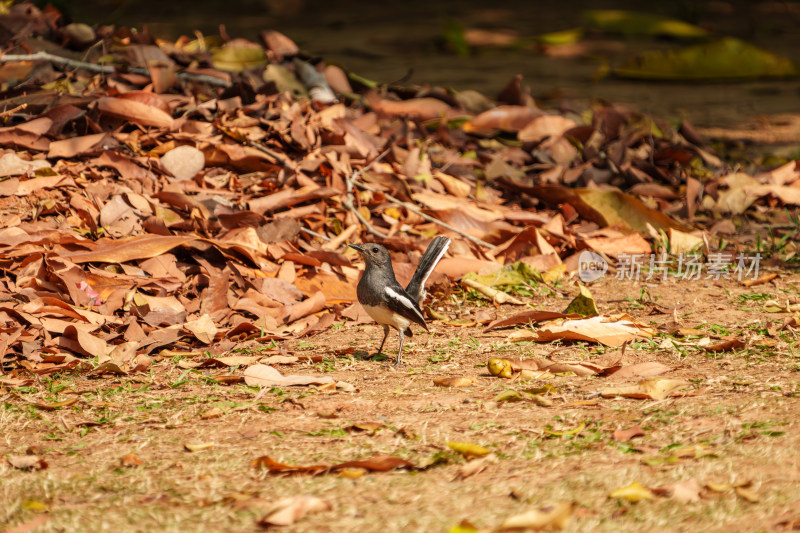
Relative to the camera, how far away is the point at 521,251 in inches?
181

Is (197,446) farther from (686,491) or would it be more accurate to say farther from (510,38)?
(510,38)

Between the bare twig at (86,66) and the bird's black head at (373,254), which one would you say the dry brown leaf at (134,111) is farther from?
the bird's black head at (373,254)

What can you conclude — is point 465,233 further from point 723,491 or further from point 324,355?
point 723,491

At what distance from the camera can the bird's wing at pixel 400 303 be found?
128 inches

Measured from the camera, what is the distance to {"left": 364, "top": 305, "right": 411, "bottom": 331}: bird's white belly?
130 inches

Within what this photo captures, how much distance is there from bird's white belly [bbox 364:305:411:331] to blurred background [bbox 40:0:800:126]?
448 centimetres

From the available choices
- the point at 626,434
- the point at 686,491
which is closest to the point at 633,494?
the point at 686,491

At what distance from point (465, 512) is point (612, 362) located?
1295 millimetres

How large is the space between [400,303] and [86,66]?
2906mm

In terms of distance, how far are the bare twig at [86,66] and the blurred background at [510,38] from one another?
2.29 metres

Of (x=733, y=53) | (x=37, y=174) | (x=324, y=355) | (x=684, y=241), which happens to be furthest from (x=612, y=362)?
(x=733, y=53)

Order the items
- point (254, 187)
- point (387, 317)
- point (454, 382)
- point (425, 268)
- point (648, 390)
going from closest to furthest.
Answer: point (648, 390) → point (454, 382) → point (387, 317) → point (425, 268) → point (254, 187)

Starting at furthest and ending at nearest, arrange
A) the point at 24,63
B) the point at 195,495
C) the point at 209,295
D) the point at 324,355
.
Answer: the point at 24,63
the point at 209,295
the point at 324,355
the point at 195,495

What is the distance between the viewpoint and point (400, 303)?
3.25 metres
